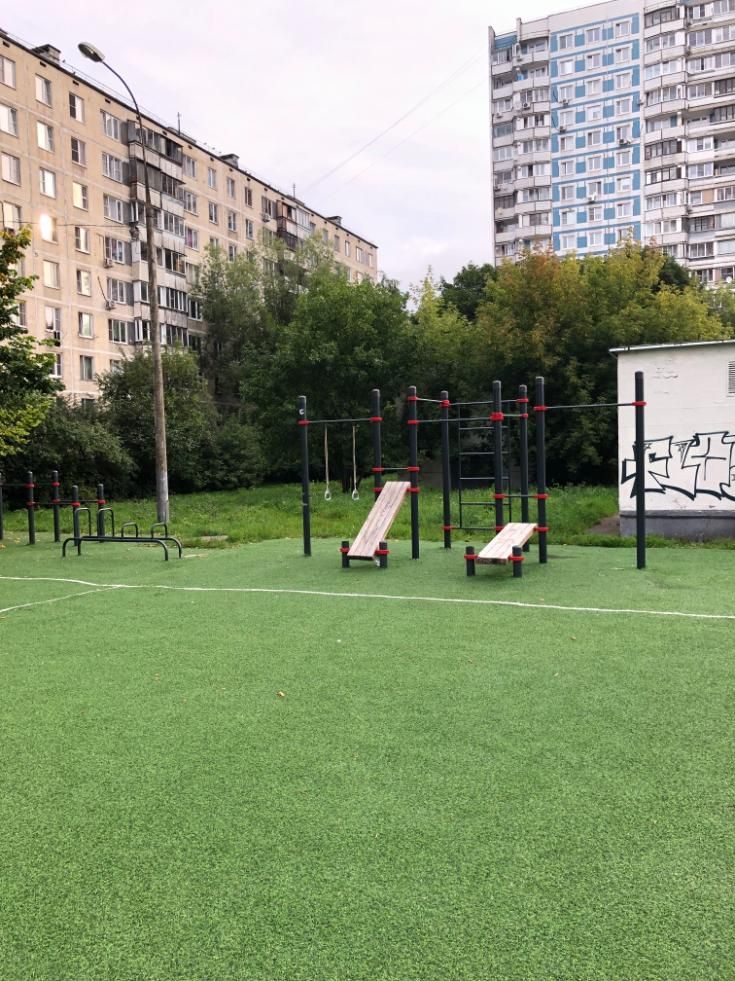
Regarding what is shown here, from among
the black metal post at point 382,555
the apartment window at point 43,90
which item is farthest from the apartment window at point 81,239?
the black metal post at point 382,555

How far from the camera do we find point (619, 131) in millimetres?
62938

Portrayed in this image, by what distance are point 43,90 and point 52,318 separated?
396 inches

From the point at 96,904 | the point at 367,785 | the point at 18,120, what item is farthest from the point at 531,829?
the point at 18,120

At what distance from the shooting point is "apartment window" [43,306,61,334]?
117 feet

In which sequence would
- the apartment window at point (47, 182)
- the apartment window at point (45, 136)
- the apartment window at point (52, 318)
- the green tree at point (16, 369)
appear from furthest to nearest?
the apartment window at point (52, 318) < the apartment window at point (47, 182) < the apartment window at point (45, 136) < the green tree at point (16, 369)

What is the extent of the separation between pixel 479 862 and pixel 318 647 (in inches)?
130

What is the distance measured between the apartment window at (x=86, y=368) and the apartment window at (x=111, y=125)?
1143cm

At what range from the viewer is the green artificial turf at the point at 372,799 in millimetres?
2266

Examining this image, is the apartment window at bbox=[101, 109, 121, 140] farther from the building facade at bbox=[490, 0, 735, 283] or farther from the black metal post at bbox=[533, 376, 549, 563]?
the black metal post at bbox=[533, 376, 549, 563]

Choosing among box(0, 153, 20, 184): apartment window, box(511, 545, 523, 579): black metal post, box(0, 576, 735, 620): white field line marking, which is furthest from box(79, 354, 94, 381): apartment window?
box(511, 545, 523, 579): black metal post

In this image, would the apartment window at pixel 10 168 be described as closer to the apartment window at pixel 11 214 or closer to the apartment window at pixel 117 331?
the apartment window at pixel 11 214

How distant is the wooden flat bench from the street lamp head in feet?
39.7

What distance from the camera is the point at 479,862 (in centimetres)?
268

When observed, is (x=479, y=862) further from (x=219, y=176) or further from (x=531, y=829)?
(x=219, y=176)
